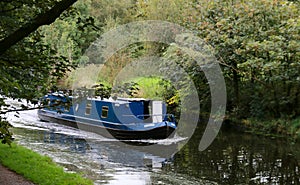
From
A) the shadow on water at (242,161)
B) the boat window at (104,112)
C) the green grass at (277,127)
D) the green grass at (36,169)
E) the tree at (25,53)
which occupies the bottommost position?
the shadow on water at (242,161)

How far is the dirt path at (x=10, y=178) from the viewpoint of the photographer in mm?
Result: 8325

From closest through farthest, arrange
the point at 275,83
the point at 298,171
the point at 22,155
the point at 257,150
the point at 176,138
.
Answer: the point at 22,155, the point at 298,171, the point at 257,150, the point at 176,138, the point at 275,83

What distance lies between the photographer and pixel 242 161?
13.6m

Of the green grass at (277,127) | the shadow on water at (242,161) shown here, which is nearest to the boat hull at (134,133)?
the shadow on water at (242,161)

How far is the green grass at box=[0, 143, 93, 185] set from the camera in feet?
29.6

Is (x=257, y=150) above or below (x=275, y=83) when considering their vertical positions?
below

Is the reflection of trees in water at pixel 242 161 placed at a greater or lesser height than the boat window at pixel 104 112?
lesser

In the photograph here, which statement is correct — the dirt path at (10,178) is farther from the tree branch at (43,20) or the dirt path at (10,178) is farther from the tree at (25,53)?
the tree branch at (43,20)

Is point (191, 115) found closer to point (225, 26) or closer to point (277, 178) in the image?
point (225, 26)

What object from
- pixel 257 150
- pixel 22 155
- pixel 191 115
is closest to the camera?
pixel 22 155

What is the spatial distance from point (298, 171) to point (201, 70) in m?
10.7

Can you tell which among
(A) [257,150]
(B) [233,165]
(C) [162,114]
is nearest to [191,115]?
(C) [162,114]

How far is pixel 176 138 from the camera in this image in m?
17.6

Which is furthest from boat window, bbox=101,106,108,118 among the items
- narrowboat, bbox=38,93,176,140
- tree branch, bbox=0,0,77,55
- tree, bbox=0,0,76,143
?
tree branch, bbox=0,0,77,55
